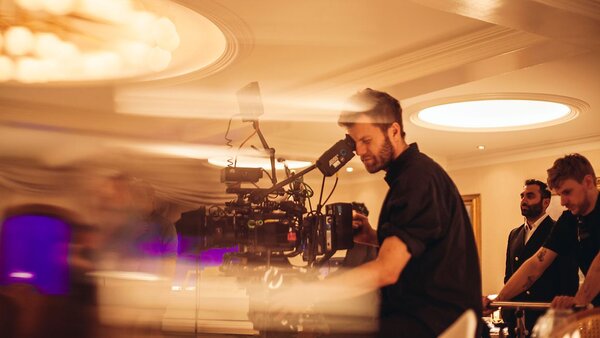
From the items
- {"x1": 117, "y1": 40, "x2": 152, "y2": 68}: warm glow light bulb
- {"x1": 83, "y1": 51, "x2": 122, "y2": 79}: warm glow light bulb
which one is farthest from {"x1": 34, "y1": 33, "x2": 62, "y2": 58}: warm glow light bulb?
{"x1": 117, "y1": 40, "x2": 152, "y2": 68}: warm glow light bulb

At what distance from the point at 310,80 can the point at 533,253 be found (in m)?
1.80

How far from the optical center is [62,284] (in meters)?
1.36

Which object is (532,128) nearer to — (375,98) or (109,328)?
(375,98)

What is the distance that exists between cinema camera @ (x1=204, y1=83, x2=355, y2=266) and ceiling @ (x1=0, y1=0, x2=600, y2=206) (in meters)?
0.16

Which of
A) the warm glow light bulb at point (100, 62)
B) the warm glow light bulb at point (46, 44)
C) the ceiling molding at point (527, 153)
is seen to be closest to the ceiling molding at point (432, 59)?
the warm glow light bulb at point (100, 62)

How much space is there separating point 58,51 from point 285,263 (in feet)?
6.92

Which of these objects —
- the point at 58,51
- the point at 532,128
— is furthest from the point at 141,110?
the point at 532,128

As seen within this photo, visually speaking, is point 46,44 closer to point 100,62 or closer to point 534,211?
point 100,62

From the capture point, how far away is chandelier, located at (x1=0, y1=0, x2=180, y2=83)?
9.57 ft

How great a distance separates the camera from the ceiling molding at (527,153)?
589 centimetres

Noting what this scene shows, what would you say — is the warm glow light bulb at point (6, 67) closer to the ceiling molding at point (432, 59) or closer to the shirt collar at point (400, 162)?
the ceiling molding at point (432, 59)

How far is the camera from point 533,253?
3.46 metres

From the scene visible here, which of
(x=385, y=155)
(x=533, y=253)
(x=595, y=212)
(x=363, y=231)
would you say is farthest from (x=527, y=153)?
(x=385, y=155)

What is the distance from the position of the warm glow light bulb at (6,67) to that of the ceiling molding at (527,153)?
4832 millimetres
